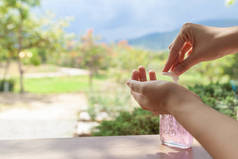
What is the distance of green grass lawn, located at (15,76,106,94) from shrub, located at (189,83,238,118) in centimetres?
629

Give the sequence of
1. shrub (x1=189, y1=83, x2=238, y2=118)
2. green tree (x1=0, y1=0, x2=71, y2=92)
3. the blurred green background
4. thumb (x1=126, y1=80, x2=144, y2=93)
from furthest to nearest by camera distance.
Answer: green tree (x1=0, y1=0, x2=71, y2=92), the blurred green background, shrub (x1=189, y1=83, x2=238, y2=118), thumb (x1=126, y1=80, x2=144, y2=93)

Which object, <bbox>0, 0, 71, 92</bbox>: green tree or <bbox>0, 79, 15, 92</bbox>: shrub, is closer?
<bbox>0, 0, 71, 92</bbox>: green tree

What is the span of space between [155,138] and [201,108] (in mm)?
271

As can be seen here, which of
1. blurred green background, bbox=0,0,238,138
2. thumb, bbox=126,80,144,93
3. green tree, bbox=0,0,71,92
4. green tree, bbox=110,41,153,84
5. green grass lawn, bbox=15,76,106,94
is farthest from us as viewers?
green grass lawn, bbox=15,76,106,94

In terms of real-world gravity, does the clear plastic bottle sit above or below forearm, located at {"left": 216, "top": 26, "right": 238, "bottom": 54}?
below

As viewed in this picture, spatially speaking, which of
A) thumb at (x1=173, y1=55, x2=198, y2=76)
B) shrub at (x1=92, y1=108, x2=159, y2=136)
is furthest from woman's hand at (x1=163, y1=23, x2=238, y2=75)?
shrub at (x1=92, y1=108, x2=159, y2=136)

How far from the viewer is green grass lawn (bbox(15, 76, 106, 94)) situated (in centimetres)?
772

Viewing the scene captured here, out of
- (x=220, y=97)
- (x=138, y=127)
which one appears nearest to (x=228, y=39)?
(x=138, y=127)

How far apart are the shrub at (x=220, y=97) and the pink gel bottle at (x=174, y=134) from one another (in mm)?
743

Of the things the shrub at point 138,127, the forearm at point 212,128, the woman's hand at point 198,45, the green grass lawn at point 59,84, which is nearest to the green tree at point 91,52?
the green grass lawn at point 59,84

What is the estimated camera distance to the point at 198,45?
50 centimetres

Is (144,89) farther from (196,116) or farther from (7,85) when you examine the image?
(7,85)

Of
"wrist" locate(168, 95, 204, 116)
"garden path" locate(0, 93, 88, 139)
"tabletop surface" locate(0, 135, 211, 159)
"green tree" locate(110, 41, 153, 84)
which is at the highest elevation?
"green tree" locate(110, 41, 153, 84)

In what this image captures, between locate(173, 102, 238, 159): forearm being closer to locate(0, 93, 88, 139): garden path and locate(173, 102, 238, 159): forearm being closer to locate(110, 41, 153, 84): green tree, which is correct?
locate(0, 93, 88, 139): garden path
